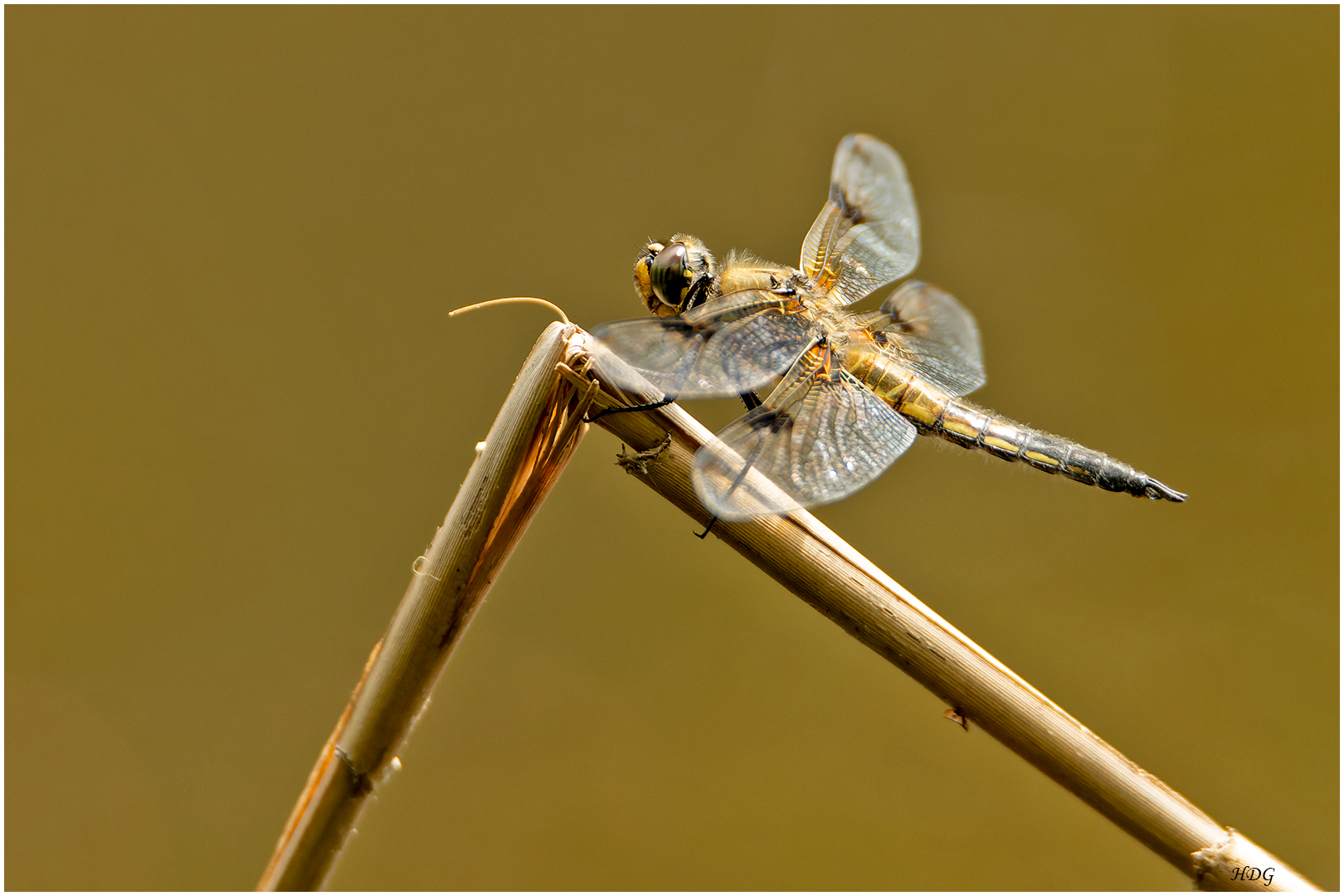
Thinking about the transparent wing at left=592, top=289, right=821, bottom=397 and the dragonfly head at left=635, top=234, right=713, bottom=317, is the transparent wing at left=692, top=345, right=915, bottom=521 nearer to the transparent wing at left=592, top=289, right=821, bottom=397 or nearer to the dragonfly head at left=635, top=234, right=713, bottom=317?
the transparent wing at left=592, top=289, right=821, bottom=397

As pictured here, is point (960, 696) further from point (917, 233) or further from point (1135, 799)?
point (917, 233)

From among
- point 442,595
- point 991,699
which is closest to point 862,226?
point 991,699

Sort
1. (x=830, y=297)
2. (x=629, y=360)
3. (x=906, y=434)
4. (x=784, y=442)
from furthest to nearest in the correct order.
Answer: (x=830, y=297) < (x=906, y=434) < (x=784, y=442) < (x=629, y=360)

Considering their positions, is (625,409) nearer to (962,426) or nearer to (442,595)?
(442,595)

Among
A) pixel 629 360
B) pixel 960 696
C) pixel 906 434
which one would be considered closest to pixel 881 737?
pixel 906 434

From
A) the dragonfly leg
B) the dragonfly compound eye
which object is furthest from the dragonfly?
the dragonfly leg

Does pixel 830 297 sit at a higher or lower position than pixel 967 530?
higher
